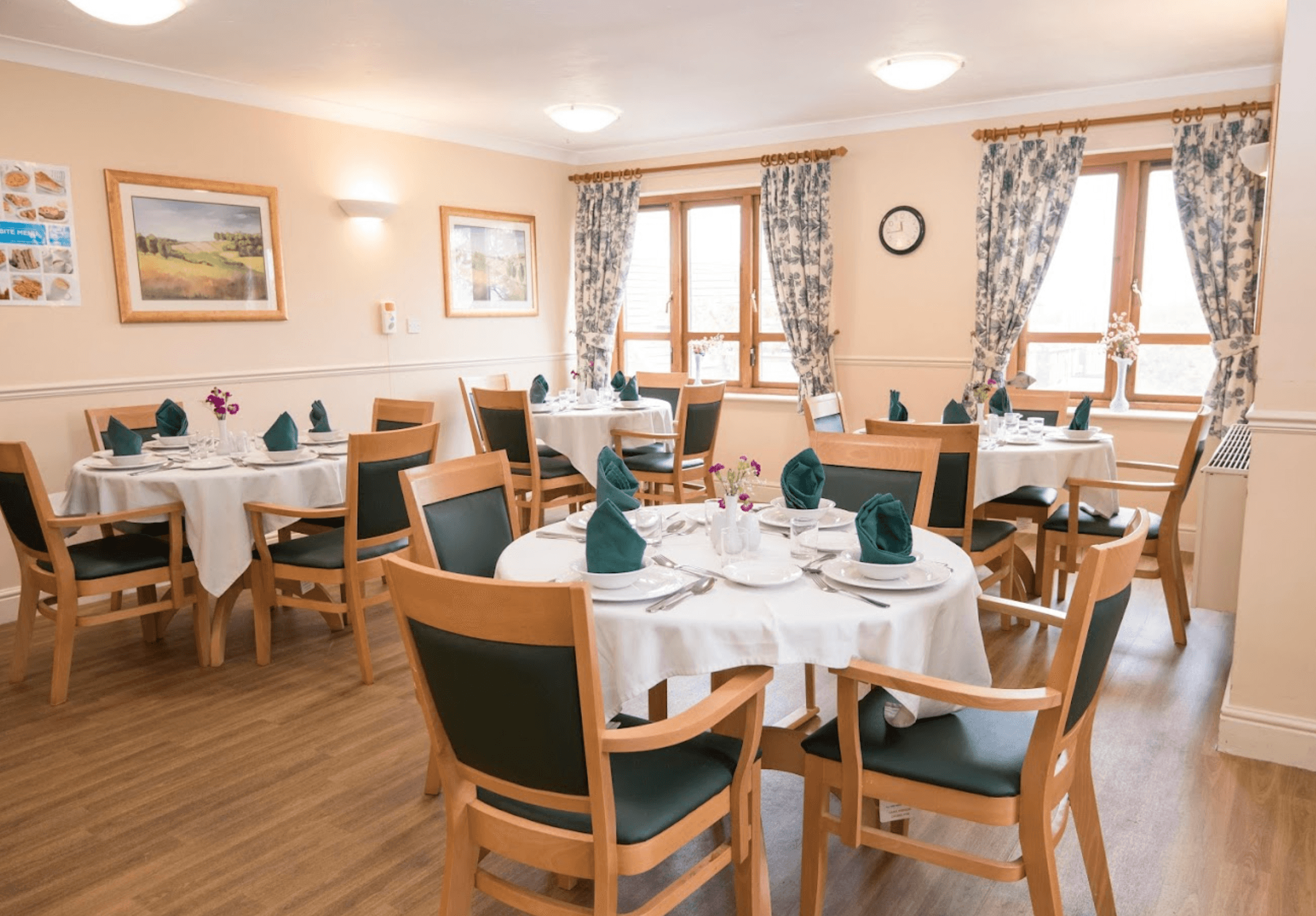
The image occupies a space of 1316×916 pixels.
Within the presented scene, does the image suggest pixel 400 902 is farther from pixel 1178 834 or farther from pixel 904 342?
pixel 904 342

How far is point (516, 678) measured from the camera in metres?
1.58

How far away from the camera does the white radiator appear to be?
3781 millimetres

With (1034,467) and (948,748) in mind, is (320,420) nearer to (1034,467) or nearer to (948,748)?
(1034,467)

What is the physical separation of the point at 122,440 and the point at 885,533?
322 centimetres

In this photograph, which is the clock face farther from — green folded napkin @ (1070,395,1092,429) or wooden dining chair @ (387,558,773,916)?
wooden dining chair @ (387,558,773,916)

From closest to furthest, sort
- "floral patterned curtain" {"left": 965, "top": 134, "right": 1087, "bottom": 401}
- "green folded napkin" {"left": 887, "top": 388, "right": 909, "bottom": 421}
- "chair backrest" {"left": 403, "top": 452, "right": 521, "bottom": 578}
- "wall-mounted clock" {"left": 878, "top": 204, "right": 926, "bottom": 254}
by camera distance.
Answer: "chair backrest" {"left": 403, "top": 452, "right": 521, "bottom": 578} → "green folded napkin" {"left": 887, "top": 388, "right": 909, "bottom": 421} → "floral patterned curtain" {"left": 965, "top": 134, "right": 1087, "bottom": 401} → "wall-mounted clock" {"left": 878, "top": 204, "right": 926, "bottom": 254}

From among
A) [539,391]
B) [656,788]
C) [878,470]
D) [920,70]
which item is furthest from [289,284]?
Answer: [656,788]

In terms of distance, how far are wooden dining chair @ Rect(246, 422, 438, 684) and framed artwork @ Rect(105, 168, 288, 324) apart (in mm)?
1864

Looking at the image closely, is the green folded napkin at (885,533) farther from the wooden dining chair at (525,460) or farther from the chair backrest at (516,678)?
the wooden dining chair at (525,460)

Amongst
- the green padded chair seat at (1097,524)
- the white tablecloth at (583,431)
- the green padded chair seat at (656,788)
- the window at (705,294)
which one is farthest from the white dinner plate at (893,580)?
the window at (705,294)

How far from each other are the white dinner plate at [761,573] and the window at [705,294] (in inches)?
189

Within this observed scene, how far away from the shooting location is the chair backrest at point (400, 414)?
4.52 meters

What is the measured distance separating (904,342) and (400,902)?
16.3ft

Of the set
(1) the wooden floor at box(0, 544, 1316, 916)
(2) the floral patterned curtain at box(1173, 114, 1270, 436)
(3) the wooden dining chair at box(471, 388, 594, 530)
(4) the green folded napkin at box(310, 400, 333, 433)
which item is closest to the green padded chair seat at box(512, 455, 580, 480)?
(3) the wooden dining chair at box(471, 388, 594, 530)
